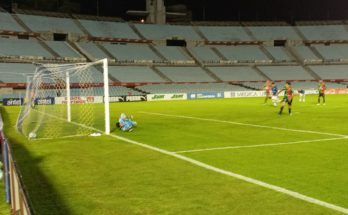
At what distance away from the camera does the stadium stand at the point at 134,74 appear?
6675cm

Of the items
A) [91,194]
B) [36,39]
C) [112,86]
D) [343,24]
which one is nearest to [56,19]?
[36,39]

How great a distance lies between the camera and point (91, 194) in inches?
308

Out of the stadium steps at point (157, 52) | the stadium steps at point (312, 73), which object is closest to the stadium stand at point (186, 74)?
the stadium steps at point (157, 52)

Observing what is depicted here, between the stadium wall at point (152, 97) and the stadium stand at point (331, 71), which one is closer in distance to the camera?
the stadium wall at point (152, 97)

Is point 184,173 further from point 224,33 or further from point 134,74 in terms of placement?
point 224,33

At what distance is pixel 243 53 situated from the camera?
82.9 meters

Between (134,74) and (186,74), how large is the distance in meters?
9.91

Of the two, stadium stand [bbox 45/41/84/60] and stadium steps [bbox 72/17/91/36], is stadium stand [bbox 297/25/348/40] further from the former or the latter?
stadium stand [bbox 45/41/84/60]

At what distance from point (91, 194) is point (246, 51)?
78348 mm

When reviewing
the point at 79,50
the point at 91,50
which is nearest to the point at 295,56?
the point at 91,50

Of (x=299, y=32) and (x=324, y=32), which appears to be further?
(x=324, y=32)

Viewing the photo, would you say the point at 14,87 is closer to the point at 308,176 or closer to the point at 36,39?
the point at 36,39

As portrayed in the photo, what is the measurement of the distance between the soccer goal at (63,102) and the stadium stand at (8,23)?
13820 mm

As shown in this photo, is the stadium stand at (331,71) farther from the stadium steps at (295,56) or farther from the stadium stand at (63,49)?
the stadium stand at (63,49)
